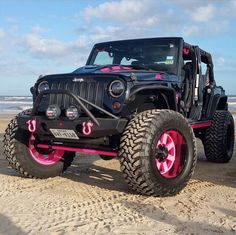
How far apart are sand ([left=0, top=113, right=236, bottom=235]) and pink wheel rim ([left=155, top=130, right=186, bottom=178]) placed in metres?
0.33

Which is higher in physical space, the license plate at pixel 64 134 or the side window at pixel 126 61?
the side window at pixel 126 61

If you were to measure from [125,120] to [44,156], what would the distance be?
6.20 feet

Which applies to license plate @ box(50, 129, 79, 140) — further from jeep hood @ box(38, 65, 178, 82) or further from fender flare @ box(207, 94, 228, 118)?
fender flare @ box(207, 94, 228, 118)

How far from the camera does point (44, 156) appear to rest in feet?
22.0

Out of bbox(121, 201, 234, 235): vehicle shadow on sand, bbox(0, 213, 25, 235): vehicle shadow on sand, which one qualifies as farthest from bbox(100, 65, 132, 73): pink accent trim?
bbox(0, 213, 25, 235): vehicle shadow on sand

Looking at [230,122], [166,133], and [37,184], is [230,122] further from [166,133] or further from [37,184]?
[37,184]

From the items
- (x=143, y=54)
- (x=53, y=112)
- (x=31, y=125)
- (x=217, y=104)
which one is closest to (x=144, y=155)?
(x=53, y=112)

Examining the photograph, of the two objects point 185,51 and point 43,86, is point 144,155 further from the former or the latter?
point 185,51

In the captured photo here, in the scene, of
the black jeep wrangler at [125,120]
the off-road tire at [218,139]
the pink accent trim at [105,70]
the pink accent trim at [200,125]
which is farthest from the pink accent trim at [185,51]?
the pink accent trim at [105,70]

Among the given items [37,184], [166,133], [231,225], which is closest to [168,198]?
[166,133]

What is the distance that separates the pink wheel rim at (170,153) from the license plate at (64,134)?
3.46 feet

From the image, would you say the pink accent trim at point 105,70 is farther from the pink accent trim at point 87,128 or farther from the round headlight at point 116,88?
the pink accent trim at point 87,128

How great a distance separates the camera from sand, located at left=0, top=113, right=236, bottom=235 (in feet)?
13.4

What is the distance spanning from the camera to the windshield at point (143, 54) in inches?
275
